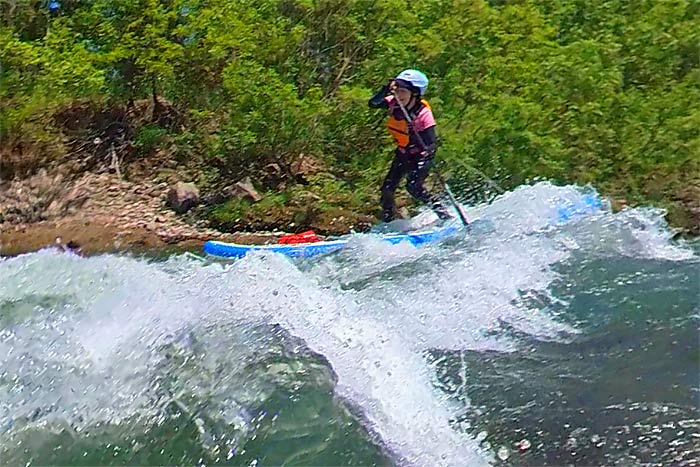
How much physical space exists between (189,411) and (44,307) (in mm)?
1334

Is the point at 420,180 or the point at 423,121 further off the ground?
the point at 423,121

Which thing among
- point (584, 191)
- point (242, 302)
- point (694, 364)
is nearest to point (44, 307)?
point (242, 302)

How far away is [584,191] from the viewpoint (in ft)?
34.4

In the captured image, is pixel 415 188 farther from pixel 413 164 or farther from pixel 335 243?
pixel 335 243

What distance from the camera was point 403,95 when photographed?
7977mm

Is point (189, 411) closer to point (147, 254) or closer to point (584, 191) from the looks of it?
point (147, 254)

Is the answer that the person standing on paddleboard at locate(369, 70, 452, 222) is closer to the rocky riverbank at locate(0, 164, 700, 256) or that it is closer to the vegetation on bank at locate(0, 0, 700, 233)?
the rocky riverbank at locate(0, 164, 700, 256)

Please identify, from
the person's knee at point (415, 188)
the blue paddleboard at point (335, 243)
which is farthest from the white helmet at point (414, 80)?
the blue paddleboard at point (335, 243)

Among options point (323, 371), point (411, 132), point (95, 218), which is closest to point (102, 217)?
point (95, 218)

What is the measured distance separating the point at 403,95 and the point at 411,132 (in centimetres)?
36

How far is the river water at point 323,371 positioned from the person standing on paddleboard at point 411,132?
2.47m

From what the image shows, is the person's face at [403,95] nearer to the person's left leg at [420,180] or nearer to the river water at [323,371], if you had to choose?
the person's left leg at [420,180]

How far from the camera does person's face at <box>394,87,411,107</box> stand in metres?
7.95

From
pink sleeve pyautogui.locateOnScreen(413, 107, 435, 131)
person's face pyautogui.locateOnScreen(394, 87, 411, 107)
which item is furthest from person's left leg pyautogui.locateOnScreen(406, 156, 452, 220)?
person's face pyautogui.locateOnScreen(394, 87, 411, 107)
